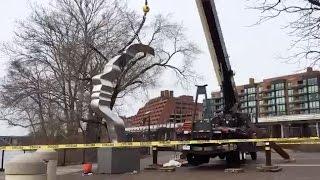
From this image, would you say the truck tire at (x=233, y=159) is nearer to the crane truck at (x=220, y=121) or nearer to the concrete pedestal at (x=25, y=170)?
the crane truck at (x=220, y=121)

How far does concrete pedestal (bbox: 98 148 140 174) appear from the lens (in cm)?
1867

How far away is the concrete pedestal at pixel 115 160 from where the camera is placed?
18.7 m

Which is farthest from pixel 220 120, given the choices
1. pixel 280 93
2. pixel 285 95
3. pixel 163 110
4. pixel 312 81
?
pixel 280 93

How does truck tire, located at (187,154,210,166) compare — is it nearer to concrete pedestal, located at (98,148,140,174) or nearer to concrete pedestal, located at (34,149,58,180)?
concrete pedestal, located at (98,148,140,174)

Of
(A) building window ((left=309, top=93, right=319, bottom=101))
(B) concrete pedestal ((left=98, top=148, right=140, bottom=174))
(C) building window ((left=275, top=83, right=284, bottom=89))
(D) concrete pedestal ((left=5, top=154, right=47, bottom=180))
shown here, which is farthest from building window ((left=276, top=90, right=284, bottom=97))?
(D) concrete pedestal ((left=5, top=154, right=47, bottom=180))

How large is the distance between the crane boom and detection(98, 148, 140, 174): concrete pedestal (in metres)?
5.50

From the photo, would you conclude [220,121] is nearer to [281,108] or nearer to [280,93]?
[281,108]

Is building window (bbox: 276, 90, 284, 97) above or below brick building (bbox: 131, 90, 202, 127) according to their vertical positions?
above

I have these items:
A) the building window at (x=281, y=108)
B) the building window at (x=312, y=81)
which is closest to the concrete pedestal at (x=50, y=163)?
the building window at (x=312, y=81)

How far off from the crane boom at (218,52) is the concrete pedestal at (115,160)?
5.50 m

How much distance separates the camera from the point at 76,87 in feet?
118

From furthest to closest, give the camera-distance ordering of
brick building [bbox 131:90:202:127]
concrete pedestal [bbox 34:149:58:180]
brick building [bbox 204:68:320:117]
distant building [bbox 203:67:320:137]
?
brick building [bbox 204:68:320:117] → distant building [bbox 203:67:320:137] → brick building [bbox 131:90:202:127] → concrete pedestal [bbox 34:149:58:180]

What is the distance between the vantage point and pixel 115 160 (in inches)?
737

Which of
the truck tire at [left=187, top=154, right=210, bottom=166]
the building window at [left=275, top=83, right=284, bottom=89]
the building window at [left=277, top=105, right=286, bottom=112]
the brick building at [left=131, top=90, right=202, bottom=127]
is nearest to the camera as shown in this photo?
the truck tire at [left=187, top=154, right=210, bottom=166]
